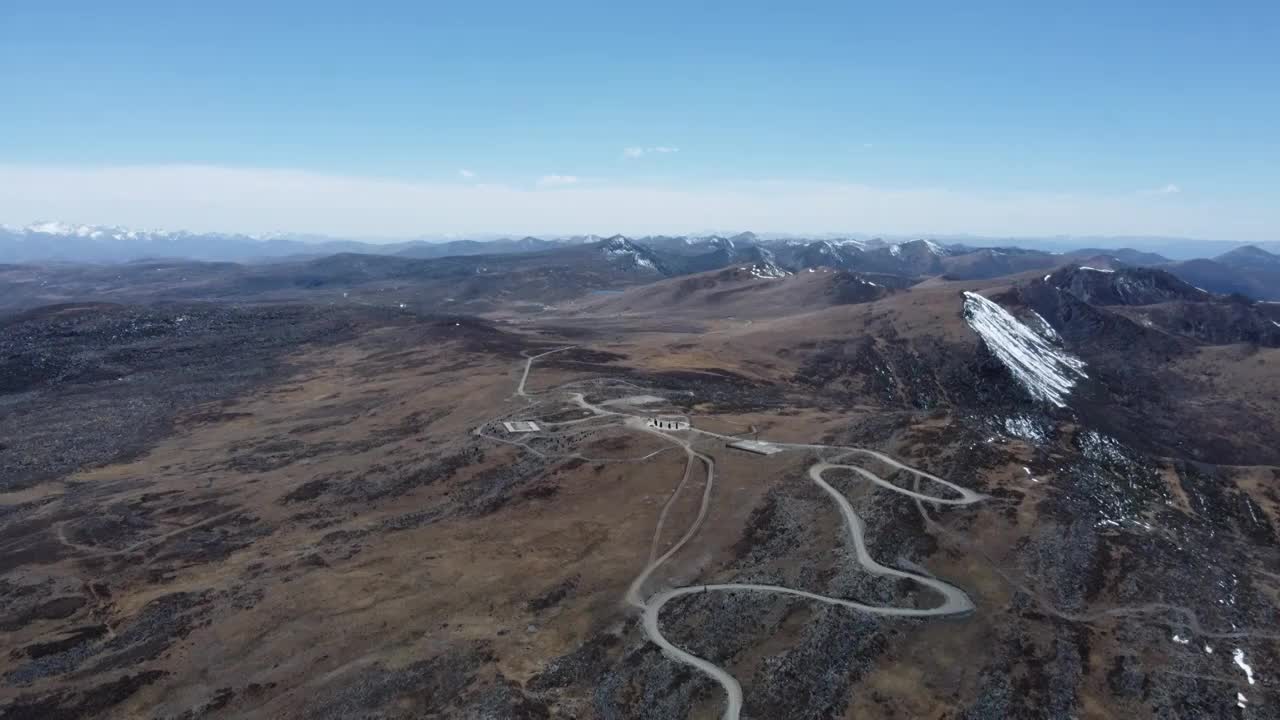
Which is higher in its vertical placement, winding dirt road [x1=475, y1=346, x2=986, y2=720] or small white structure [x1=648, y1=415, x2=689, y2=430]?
small white structure [x1=648, y1=415, x2=689, y2=430]

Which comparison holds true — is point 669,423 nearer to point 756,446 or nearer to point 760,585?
point 756,446

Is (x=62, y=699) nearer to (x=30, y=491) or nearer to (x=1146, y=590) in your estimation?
(x=30, y=491)

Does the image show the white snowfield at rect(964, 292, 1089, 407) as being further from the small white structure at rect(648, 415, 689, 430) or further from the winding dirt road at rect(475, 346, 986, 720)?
the small white structure at rect(648, 415, 689, 430)

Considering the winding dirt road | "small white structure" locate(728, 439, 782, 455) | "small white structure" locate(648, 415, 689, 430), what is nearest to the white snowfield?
"small white structure" locate(728, 439, 782, 455)

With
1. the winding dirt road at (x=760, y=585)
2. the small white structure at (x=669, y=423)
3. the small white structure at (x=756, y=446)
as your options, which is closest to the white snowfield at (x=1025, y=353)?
the small white structure at (x=756, y=446)

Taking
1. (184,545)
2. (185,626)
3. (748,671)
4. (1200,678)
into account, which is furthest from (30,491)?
(1200,678)

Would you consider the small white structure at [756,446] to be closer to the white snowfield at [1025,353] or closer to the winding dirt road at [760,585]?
the winding dirt road at [760,585]
